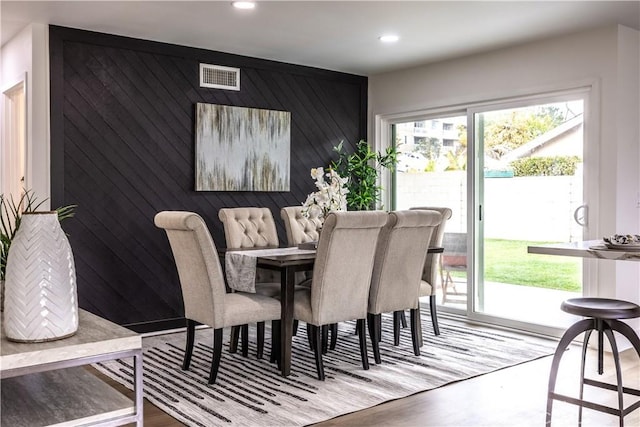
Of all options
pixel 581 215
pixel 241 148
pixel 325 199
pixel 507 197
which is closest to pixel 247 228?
pixel 325 199

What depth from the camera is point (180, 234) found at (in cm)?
348

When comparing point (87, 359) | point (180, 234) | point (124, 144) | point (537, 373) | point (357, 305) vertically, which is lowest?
point (537, 373)

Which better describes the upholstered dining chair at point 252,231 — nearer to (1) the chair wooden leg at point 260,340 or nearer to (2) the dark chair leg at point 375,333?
(1) the chair wooden leg at point 260,340

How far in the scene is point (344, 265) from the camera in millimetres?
3568

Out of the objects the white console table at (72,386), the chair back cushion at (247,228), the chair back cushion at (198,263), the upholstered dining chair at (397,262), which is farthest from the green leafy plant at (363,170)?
the white console table at (72,386)

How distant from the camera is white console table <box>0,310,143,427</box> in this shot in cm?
143

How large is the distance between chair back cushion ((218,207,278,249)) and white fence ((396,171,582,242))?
6.31 feet

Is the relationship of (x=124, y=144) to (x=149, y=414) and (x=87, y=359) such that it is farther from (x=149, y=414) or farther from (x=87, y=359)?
(x=87, y=359)

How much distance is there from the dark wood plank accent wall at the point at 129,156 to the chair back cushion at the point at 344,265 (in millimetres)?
1962

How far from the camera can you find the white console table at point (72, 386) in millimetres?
1426

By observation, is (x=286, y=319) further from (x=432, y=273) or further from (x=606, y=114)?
(x=606, y=114)

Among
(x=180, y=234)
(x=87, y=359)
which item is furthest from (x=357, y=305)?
(x=87, y=359)

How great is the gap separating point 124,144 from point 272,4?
69.3 inches

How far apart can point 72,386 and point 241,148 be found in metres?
3.73
